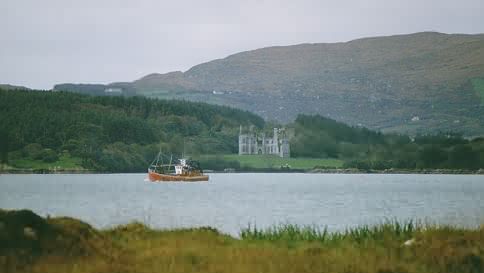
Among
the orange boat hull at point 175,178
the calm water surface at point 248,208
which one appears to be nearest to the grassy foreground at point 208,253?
the calm water surface at point 248,208

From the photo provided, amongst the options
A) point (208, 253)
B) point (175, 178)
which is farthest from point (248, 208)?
point (175, 178)

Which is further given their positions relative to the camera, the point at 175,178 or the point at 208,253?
the point at 175,178

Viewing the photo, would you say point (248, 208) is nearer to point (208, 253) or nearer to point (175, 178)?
point (208, 253)

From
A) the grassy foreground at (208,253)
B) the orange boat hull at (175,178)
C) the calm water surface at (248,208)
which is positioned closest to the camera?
the grassy foreground at (208,253)

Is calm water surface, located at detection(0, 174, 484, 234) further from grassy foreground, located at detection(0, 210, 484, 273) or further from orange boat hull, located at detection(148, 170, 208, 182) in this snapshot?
orange boat hull, located at detection(148, 170, 208, 182)

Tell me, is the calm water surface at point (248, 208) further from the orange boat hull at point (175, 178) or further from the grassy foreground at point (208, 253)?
the orange boat hull at point (175, 178)

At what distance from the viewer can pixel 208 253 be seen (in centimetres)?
1872

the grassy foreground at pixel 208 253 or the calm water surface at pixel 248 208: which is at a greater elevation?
the grassy foreground at pixel 208 253

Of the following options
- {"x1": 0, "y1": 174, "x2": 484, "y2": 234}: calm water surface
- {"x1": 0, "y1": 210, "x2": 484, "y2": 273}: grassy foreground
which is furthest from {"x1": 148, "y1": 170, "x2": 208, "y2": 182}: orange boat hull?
{"x1": 0, "y1": 210, "x2": 484, "y2": 273}: grassy foreground

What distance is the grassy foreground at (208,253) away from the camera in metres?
16.3

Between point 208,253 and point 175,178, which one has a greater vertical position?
point 208,253

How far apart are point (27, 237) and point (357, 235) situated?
34.4ft

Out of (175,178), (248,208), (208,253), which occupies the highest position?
(208,253)

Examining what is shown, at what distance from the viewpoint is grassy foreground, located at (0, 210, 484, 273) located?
53.4 ft
